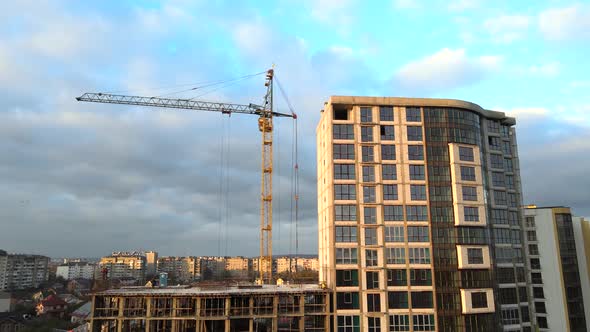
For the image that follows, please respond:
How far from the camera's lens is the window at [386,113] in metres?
63.1

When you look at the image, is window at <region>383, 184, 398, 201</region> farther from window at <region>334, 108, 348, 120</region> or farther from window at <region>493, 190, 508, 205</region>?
window at <region>493, 190, 508, 205</region>

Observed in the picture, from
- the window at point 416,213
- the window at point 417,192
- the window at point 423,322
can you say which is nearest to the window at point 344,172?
the window at point 417,192

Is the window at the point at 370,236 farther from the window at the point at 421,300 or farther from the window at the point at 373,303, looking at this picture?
the window at the point at 421,300

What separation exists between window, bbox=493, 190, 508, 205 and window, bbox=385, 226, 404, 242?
1919 cm

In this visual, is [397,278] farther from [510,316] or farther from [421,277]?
[510,316]

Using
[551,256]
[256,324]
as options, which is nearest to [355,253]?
[256,324]

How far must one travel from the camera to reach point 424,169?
202ft

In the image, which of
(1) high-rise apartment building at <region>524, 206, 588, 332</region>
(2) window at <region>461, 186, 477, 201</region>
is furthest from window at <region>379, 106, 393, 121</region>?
(1) high-rise apartment building at <region>524, 206, 588, 332</region>

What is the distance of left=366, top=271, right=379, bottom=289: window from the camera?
5803 centimetres

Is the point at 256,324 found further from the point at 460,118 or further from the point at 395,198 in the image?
the point at 460,118

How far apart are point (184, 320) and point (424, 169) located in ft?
143

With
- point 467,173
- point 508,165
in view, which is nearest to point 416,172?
point 467,173

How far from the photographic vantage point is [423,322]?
56375 millimetres

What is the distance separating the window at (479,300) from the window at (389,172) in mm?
20690
